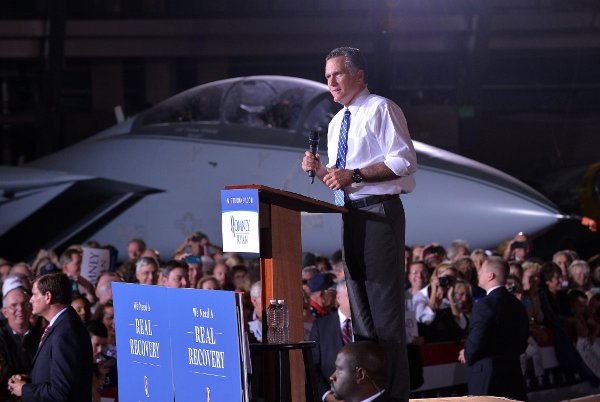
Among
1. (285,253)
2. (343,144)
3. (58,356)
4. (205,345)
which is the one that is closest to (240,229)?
(285,253)

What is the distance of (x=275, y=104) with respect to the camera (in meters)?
12.5

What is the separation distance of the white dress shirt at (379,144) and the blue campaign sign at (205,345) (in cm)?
85

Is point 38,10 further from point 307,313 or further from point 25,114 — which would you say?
point 307,313

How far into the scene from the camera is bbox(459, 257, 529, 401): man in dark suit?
7223 mm

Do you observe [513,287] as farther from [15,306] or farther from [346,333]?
[15,306]

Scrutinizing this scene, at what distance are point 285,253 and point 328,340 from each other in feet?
7.77

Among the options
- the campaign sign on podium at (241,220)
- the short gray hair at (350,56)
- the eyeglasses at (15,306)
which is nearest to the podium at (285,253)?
the campaign sign on podium at (241,220)

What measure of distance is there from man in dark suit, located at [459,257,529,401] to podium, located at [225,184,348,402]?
3107mm

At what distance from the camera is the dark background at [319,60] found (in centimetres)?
2372

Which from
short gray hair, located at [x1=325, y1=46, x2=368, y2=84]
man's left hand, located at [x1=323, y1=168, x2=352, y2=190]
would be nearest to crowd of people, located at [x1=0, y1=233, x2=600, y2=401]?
man's left hand, located at [x1=323, y1=168, x2=352, y2=190]

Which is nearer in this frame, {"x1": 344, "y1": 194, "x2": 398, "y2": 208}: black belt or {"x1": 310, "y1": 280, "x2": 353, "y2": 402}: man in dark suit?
{"x1": 344, "y1": 194, "x2": 398, "y2": 208}: black belt

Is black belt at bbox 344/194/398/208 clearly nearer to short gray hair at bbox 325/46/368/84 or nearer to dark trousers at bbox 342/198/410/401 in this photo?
dark trousers at bbox 342/198/410/401

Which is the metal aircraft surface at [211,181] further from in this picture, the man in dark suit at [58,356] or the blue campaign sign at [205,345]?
the blue campaign sign at [205,345]

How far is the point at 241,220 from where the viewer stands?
4.20 metres
